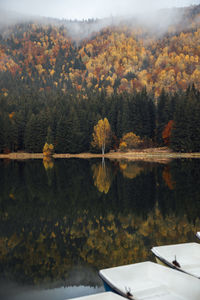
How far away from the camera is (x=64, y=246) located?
41.1 feet

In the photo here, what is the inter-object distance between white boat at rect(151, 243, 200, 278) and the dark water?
2.10m

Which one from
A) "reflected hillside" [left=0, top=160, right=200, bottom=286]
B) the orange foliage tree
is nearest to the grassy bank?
the orange foliage tree

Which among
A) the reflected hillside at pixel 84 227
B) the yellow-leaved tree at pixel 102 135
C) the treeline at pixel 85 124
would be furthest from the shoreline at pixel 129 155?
the reflected hillside at pixel 84 227

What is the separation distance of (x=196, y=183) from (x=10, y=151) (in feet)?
214

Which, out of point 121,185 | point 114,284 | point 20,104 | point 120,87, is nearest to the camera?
point 114,284

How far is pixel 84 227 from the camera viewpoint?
590 inches

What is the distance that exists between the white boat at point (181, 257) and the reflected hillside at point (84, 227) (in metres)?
2.08

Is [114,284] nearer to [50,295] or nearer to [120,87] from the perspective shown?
[50,295]

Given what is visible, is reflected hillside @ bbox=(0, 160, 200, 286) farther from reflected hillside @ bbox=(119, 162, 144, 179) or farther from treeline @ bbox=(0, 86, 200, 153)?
treeline @ bbox=(0, 86, 200, 153)

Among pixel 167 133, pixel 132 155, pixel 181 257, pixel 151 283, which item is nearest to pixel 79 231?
pixel 181 257

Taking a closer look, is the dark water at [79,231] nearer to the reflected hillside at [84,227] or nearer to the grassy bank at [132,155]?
the reflected hillside at [84,227]

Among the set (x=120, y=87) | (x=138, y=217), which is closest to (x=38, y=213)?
(x=138, y=217)

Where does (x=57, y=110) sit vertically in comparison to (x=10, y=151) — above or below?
above

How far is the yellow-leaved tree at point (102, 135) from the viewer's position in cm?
7881
